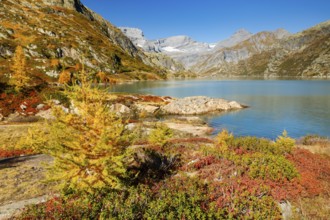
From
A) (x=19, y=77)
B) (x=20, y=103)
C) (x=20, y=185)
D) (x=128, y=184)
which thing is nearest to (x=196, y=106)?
(x=20, y=103)

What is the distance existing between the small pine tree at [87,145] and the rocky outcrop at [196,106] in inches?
2115

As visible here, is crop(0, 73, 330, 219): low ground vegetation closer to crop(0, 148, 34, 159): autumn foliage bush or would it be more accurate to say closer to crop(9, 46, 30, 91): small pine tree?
crop(0, 148, 34, 159): autumn foliage bush

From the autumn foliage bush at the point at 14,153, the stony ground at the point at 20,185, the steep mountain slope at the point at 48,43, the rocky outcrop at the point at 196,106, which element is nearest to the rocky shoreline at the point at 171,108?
the rocky outcrop at the point at 196,106

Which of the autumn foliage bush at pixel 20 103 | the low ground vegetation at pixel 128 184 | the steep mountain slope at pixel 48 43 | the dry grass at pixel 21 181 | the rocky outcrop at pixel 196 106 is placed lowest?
the rocky outcrop at pixel 196 106

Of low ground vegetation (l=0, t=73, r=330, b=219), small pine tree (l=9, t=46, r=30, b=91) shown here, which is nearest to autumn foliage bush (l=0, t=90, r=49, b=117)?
small pine tree (l=9, t=46, r=30, b=91)

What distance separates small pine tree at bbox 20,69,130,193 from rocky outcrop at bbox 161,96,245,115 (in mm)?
53724

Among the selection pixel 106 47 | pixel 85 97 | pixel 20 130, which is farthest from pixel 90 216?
pixel 106 47

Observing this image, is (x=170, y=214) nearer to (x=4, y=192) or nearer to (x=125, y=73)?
(x=4, y=192)

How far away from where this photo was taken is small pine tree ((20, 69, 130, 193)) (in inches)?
382

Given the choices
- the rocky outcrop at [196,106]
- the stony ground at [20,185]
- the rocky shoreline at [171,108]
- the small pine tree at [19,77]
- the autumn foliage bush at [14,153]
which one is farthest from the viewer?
the rocky outcrop at [196,106]

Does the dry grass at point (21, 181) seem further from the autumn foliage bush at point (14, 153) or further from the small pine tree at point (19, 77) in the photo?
the small pine tree at point (19, 77)

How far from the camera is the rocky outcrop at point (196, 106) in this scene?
65.1m

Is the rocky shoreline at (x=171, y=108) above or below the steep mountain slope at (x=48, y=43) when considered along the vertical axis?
below

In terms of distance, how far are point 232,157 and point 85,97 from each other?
914 cm
